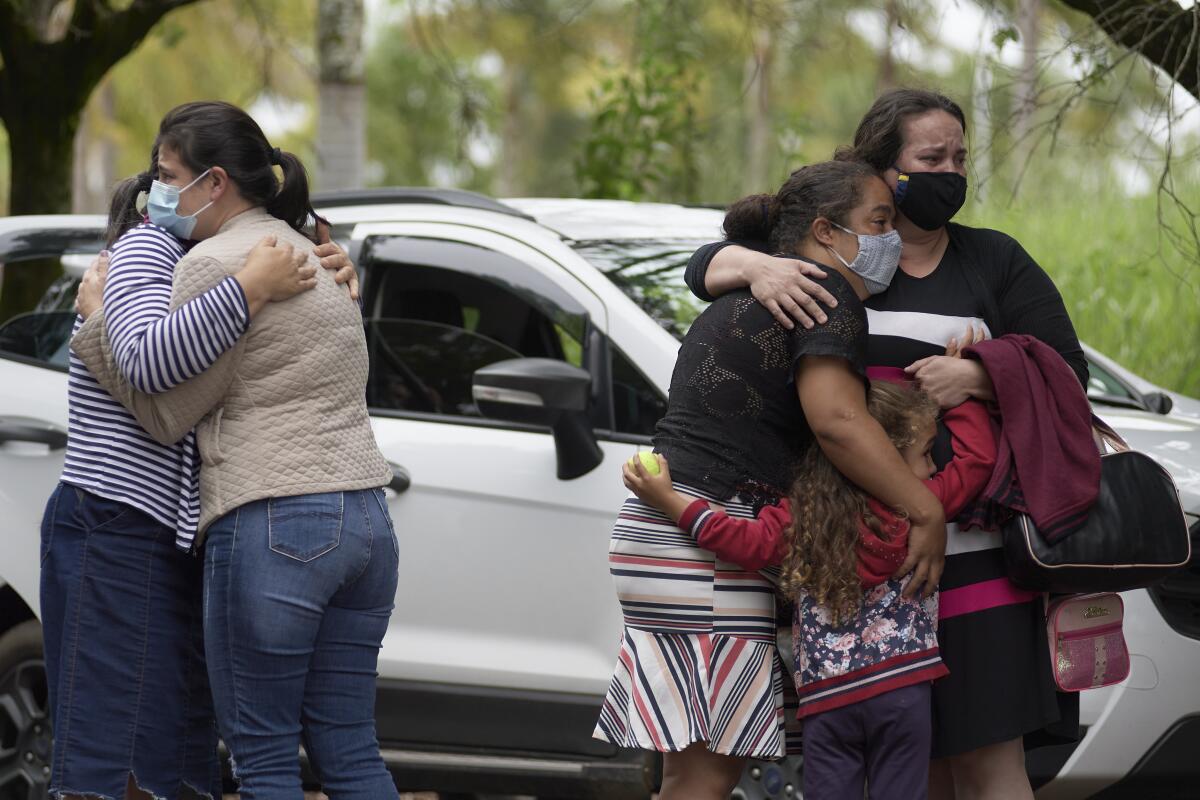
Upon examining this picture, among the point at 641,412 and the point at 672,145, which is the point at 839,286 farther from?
the point at 672,145

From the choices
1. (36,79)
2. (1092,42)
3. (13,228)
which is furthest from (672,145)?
(13,228)

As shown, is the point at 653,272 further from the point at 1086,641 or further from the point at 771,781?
the point at 1086,641

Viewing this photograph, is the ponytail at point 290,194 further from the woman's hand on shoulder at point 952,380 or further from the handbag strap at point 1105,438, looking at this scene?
the handbag strap at point 1105,438

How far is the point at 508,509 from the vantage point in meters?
4.07

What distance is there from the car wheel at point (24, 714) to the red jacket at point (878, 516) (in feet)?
7.41

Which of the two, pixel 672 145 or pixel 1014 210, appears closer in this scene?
pixel 672 145

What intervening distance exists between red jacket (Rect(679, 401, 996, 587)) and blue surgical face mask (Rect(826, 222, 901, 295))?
31cm

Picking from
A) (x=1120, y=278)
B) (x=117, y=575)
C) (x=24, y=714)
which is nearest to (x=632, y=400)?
(x=117, y=575)

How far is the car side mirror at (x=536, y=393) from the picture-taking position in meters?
3.82

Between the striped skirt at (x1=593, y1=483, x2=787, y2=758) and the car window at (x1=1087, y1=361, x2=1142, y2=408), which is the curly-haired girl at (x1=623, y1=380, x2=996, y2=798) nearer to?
the striped skirt at (x1=593, y1=483, x2=787, y2=758)

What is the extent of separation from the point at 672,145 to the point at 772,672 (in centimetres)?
642

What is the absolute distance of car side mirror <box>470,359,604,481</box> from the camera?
12.5ft

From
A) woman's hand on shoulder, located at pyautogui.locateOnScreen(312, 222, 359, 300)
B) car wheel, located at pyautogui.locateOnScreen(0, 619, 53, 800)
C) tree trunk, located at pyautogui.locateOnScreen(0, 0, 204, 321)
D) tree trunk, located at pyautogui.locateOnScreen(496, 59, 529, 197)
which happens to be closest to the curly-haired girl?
woman's hand on shoulder, located at pyautogui.locateOnScreen(312, 222, 359, 300)

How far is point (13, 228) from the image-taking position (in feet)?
14.6
